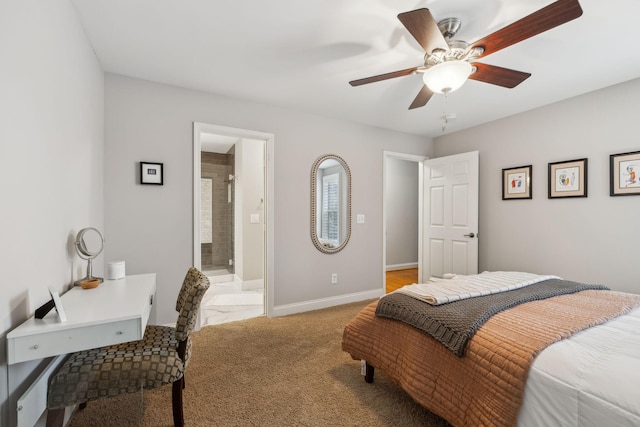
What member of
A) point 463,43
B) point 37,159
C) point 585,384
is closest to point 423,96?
point 463,43

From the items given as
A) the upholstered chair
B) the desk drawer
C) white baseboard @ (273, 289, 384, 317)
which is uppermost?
the desk drawer

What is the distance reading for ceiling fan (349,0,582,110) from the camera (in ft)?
4.50

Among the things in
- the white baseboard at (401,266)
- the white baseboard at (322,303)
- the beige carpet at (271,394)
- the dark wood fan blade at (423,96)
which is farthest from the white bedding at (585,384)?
the white baseboard at (401,266)

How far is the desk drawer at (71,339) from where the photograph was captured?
1.06 metres

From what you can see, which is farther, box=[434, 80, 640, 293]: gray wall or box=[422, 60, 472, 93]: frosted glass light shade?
box=[434, 80, 640, 293]: gray wall

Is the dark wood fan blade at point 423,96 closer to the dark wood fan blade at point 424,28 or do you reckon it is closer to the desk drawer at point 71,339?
the dark wood fan blade at point 424,28

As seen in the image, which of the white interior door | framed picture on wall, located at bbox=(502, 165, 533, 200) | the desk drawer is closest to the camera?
the desk drawer

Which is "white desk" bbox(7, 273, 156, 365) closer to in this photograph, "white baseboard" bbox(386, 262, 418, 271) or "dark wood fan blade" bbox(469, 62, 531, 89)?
"dark wood fan blade" bbox(469, 62, 531, 89)

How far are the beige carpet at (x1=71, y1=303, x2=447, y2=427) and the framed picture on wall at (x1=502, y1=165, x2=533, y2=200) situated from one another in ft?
9.11

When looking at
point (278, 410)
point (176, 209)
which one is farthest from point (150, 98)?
point (278, 410)

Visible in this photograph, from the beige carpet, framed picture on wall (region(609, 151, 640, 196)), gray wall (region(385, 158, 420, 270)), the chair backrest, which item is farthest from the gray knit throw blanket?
gray wall (region(385, 158, 420, 270))

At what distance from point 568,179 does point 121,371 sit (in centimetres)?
413

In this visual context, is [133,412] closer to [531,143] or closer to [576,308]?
[576,308]

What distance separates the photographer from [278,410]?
1.73 metres
